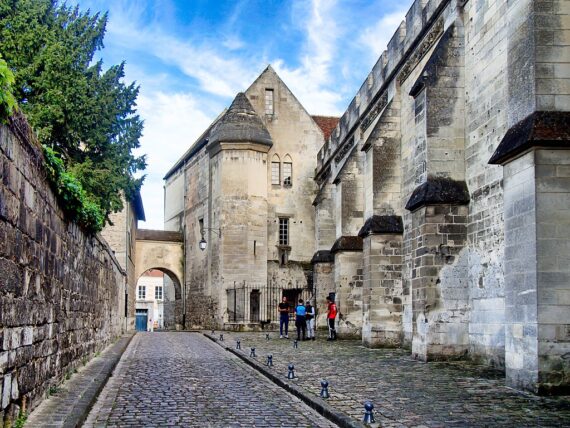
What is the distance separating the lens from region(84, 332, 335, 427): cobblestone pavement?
27.7ft

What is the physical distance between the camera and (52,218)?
9.33 m

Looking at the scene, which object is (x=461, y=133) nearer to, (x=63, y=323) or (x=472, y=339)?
(x=472, y=339)

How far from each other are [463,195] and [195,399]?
26.1 feet

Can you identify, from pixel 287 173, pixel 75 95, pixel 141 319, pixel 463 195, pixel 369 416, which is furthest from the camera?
pixel 141 319

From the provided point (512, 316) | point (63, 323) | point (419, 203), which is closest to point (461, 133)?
point (419, 203)

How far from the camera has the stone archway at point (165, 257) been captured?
44156 mm

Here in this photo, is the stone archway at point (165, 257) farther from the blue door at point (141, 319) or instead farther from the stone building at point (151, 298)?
the stone building at point (151, 298)

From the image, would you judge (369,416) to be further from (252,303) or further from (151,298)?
(151,298)

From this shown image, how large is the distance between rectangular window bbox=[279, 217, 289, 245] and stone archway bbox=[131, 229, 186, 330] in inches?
320

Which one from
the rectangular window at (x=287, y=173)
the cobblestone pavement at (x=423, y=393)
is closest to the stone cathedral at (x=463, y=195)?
the cobblestone pavement at (x=423, y=393)

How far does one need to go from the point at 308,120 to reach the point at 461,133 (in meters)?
24.4

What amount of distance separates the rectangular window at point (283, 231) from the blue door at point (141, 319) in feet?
134

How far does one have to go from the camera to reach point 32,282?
25.9ft

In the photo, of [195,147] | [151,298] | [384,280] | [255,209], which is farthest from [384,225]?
[151,298]
